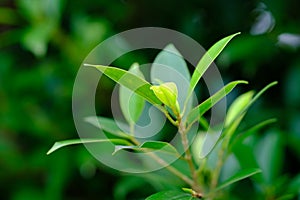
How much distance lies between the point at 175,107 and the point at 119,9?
0.71 meters

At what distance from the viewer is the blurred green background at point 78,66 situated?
971 mm

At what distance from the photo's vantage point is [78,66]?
1.03 metres

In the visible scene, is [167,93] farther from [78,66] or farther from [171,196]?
[78,66]

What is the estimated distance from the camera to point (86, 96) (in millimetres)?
1017

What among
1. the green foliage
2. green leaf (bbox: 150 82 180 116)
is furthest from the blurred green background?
green leaf (bbox: 150 82 180 116)

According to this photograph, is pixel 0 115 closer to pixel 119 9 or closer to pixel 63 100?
pixel 63 100

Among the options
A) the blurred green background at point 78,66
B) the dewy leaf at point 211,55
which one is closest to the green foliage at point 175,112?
the dewy leaf at point 211,55

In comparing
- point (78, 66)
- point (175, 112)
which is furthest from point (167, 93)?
point (78, 66)

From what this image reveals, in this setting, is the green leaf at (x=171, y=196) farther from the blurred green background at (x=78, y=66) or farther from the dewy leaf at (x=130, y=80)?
the blurred green background at (x=78, y=66)

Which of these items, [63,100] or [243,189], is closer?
[243,189]

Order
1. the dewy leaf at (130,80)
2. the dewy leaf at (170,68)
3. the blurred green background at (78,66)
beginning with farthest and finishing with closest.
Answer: the blurred green background at (78,66)
the dewy leaf at (170,68)
the dewy leaf at (130,80)

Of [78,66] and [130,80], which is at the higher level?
[130,80]

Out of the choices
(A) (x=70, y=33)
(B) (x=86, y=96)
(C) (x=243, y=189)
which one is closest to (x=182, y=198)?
(C) (x=243, y=189)

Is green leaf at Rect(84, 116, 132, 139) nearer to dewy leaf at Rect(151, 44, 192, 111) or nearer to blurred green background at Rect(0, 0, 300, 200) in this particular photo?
dewy leaf at Rect(151, 44, 192, 111)
